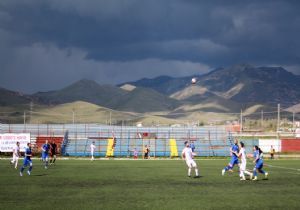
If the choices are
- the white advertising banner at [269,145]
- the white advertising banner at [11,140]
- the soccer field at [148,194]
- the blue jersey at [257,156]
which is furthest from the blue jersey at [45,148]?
the white advertising banner at [269,145]

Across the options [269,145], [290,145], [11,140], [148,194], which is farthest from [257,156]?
[290,145]

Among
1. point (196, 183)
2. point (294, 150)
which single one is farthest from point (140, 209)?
point (294, 150)

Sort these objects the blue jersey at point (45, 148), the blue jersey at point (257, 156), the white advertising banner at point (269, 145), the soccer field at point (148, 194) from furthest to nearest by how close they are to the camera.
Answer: the white advertising banner at point (269, 145), the blue jersey at point (45, 148), the blue jersey at point (257, 156), the soccer field at point (148, 194)

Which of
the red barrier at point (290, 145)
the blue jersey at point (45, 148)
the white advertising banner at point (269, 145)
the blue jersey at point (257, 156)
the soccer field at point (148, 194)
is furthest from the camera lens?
the red barrier at point (290, 145)

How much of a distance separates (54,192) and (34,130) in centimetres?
8579

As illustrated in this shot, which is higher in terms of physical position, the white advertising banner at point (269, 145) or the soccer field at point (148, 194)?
the white advertising banner at point (269, 145)

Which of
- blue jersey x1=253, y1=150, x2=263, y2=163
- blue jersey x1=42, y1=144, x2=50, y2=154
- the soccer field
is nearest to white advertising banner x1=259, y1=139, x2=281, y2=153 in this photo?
blue jersey x1=42, y1=144, x2=50, y2=154

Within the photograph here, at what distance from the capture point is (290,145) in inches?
3425

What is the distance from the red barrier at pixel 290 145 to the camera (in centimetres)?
8625

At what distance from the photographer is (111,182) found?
1139 inches

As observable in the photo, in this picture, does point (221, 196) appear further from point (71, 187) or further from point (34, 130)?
point (34, 130)

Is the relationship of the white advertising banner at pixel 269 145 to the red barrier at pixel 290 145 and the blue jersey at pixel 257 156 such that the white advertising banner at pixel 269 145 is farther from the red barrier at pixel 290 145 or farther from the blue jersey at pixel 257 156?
the blue jersey at pixel 257 156

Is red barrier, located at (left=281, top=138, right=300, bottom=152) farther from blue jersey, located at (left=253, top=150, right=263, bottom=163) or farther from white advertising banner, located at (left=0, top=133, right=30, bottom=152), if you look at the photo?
blue jersey, located at (left=253, top=150, right=263, bottom=163)

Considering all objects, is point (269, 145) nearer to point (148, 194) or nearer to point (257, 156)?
point (257, 156)
